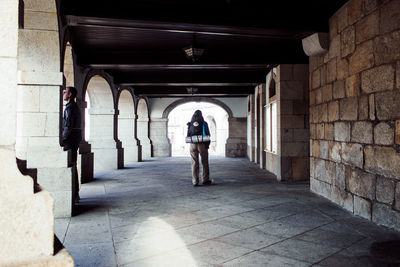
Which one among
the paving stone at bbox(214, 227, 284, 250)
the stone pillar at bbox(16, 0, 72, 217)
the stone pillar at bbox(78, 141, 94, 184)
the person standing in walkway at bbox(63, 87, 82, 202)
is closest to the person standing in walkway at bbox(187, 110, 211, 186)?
the person standing in walkway at bbox(63, 87, 82, 202)

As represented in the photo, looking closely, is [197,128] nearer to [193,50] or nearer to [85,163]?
[193,50]

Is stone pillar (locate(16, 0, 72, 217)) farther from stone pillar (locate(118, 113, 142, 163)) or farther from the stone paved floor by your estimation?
stone pillar (locate(118, 113, 142, 163))

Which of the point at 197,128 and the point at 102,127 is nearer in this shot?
the point at 197,128

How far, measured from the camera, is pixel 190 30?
4.55 meters

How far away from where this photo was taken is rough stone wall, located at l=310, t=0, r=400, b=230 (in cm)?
312

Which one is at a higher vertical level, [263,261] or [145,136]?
[145,136]

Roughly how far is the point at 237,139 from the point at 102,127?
676 centimetres

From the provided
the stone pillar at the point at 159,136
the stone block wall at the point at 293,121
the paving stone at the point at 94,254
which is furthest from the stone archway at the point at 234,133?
the paving stone at the point at 94,254

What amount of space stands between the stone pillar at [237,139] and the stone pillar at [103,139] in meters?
6.06

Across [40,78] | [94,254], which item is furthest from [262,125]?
[94,254]

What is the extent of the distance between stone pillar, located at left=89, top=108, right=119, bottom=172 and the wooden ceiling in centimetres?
124

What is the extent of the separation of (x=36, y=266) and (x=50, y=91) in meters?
2.97

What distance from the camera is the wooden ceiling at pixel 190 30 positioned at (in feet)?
13.3

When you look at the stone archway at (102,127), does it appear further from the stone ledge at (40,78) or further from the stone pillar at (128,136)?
the stone ledge at (40,78)
